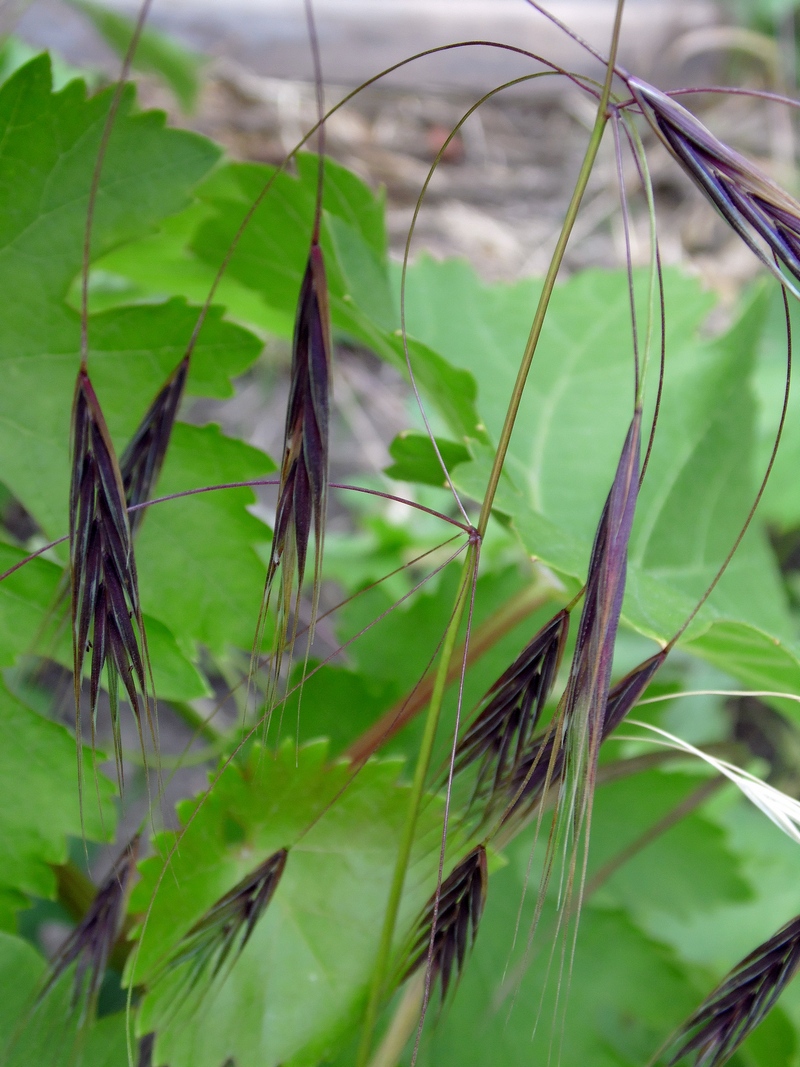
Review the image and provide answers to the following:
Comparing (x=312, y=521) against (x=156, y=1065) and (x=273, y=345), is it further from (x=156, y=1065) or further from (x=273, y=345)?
(x=273, y=345)

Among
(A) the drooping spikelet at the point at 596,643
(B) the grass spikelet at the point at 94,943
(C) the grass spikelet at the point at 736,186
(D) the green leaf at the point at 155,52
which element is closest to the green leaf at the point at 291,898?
(B) the grass spikelet at the point at 94,943

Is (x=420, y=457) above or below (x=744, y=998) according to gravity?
above

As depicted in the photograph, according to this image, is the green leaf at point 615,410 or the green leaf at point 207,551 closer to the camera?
the green leaf at point 207,551

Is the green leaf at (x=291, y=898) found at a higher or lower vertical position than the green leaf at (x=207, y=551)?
lower

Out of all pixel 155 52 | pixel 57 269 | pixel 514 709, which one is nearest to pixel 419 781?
pixel 514 709

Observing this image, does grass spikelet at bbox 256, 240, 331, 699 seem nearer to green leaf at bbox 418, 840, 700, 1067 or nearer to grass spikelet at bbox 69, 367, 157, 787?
grass spikelet at bbox 69, 367, 157, 787

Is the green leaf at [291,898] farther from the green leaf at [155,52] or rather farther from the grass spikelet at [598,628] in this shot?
the green leaf at [155,52]

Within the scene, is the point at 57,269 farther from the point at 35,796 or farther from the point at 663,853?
the point at 663,853
